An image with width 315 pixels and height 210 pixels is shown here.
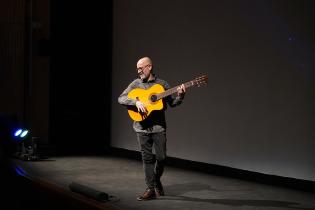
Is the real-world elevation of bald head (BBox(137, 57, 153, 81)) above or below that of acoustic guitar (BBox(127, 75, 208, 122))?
above

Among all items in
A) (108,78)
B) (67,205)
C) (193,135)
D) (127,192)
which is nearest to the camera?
(67,205)

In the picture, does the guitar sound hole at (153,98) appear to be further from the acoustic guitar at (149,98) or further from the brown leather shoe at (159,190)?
→ the brown leather shoe at (159,190)

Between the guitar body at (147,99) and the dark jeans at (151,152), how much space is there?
196mm

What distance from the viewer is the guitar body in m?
4.69

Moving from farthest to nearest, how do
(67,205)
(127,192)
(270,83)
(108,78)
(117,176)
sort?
(108,78) < (117,176) < (270,83) < (127,192) < (67,205)

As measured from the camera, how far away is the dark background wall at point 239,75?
5.50m

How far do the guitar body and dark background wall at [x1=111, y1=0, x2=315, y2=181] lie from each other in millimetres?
1588

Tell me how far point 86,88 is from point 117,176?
2692mm

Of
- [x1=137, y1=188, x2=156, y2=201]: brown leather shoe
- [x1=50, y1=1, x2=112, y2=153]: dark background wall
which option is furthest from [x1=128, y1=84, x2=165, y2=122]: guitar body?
[x1=50, y1=1, x2=112, y2=153]: dark background wall

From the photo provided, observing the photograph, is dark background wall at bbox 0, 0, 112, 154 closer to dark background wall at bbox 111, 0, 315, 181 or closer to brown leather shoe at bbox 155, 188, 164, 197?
dark background wall at bbox 111, 0, 315, 181

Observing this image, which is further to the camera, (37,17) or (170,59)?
(37,17)

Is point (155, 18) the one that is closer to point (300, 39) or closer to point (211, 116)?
point (211, 116)

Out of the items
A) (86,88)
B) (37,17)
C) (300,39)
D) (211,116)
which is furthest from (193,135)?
(37,17)

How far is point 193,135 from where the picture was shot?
22.2ft
